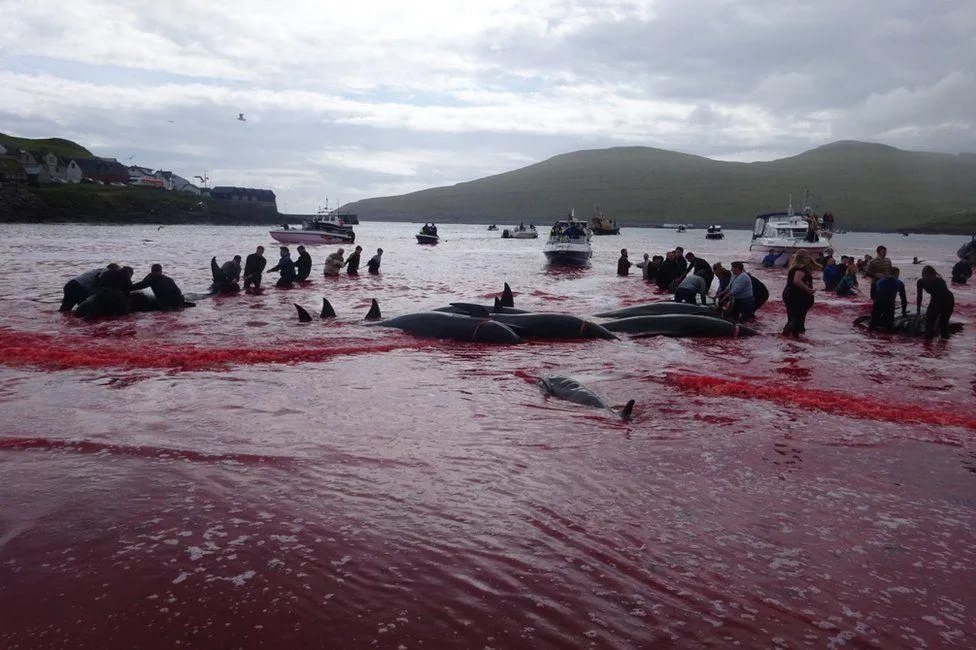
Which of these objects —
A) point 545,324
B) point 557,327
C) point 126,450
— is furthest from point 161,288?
point 126,450

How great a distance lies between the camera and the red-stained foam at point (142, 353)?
456 inches

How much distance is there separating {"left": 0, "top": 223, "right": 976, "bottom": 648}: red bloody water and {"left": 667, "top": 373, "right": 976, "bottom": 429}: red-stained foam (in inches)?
2.5

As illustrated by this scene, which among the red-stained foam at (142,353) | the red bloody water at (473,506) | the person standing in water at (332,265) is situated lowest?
the red-stained foam at (142,353)

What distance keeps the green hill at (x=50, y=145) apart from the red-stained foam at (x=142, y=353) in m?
139

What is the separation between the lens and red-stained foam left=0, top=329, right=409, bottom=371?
1158 cm

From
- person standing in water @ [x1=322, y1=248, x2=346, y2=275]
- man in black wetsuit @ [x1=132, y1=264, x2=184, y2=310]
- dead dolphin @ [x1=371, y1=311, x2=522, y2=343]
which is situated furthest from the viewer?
person standing in water @ [x1=322, y1=248, x2=346, y2=275]

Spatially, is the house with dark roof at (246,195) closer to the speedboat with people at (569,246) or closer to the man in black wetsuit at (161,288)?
the speedboat with people at (569,246)

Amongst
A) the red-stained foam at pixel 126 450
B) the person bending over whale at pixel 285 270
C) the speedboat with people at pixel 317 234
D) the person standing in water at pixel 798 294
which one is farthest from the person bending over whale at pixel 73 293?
the speedboat with people at pixel 317 234

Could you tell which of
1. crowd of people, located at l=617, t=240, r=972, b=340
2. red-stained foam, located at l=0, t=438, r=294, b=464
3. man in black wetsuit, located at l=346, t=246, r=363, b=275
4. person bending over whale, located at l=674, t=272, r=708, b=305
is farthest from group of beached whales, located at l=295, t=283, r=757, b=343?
man in black wetsuit, located at l=346, t=246, r=363, b=275

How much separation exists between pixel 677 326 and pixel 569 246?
91.4 feet

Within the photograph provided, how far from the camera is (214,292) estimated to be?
896 inches

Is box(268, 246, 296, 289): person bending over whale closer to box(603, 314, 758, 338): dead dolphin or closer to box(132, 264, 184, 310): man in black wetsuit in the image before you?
box(132, 264, 184, 310): man in black wetsuit

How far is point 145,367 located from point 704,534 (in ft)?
32.0

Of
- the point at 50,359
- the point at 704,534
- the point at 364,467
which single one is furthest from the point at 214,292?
the point at 704,534
